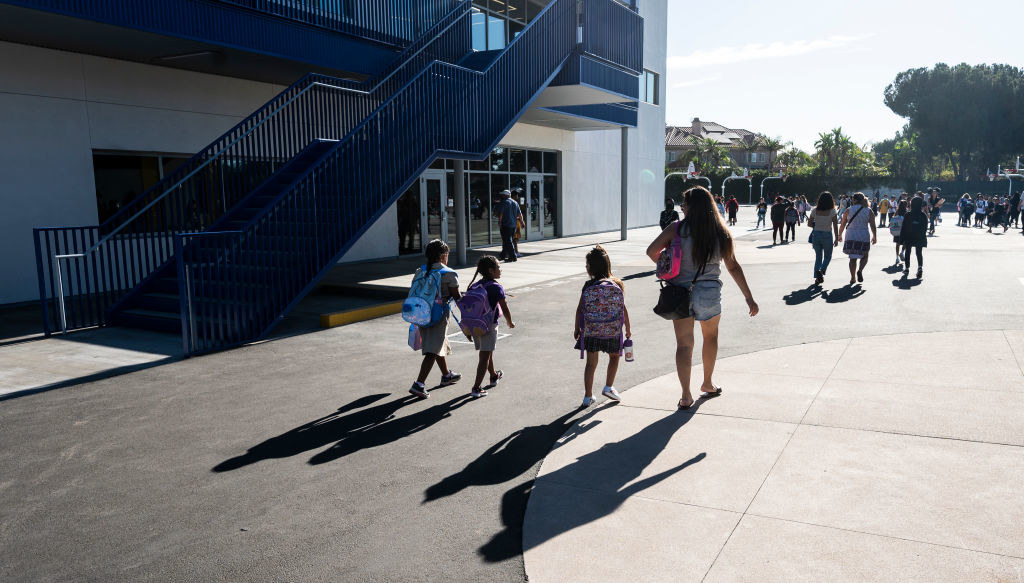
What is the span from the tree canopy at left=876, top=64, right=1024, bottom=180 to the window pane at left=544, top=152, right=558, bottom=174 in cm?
6714

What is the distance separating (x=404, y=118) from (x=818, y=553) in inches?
394

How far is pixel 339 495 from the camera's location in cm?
428

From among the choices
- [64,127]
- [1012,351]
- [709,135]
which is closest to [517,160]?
[64,127]

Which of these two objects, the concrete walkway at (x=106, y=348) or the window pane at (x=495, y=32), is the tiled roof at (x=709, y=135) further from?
the concrete walkway at (x=106, y=348)

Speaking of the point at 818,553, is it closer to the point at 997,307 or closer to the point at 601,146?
the point at 997,307

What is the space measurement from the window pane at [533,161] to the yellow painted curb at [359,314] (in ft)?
45.9

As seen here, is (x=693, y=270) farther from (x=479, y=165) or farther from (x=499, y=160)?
(x=499, y=160)

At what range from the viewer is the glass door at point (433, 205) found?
19.3 meters

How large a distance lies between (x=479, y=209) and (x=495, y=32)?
17.3 feet

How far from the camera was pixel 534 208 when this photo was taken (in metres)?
24.9

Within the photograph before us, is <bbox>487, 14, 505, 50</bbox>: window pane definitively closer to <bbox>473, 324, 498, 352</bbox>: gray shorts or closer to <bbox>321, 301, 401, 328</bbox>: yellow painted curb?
<bbox>321, 301, 401, 328</bbox>: yellow painted curb

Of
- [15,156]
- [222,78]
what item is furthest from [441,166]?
[15,156]

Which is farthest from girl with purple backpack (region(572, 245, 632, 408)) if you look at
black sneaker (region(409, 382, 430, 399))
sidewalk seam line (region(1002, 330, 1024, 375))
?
sidewalk seam line (region(1002, 330, 1024, 375))

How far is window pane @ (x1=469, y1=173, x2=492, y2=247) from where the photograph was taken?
21.6 meters
